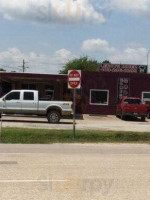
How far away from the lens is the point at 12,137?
19328 millimetres

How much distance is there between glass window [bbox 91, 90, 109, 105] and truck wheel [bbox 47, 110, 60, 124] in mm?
10074

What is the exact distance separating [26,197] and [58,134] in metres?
12.9

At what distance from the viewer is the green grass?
62.8 ft

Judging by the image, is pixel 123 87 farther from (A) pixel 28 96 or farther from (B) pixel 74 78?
(B) pixel 74 78

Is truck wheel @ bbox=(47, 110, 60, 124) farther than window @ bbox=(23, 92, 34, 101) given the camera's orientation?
No

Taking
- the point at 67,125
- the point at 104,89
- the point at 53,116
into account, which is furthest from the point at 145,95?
the point at 67,125

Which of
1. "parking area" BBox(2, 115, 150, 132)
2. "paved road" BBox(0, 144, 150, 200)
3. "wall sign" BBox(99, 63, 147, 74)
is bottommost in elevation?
"parking area" BBox(2, 115, 150, 132)

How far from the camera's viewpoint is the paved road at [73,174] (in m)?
7.90

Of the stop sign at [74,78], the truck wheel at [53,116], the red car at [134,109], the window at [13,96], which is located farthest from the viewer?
the red car at [134,109]

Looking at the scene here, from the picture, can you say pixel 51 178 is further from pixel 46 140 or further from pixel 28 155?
pixel 46 140

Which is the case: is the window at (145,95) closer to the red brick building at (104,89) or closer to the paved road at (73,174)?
the red brick building at (104,89)

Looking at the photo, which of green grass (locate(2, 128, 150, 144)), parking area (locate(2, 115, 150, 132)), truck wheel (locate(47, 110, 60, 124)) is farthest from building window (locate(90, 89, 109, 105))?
green grass (locate(2, 128, 150, 144))

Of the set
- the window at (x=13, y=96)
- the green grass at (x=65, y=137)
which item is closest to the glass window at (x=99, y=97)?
the window at (x=13, y=96)

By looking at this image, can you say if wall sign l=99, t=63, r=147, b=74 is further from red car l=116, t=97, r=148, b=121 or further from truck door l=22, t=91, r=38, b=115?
truck door l=22, t=91, r=38, b=115
